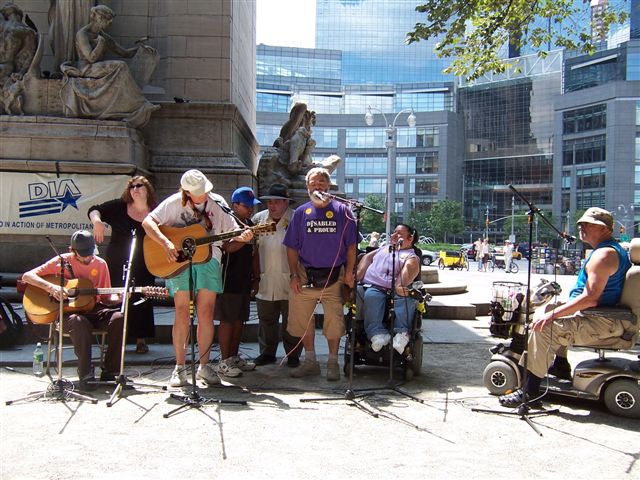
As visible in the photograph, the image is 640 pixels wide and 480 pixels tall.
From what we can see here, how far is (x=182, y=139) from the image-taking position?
11.6m

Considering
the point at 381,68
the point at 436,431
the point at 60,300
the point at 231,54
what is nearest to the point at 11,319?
the point at 60,300

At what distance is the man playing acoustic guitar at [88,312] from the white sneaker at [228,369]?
3.35ft

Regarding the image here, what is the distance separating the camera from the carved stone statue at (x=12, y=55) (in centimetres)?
1065

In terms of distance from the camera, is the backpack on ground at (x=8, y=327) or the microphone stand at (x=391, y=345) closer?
the microphone stand at (x=391, y=345)

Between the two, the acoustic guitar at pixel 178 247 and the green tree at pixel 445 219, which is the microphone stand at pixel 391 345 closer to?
the acoustic guitar at pixel 178 247

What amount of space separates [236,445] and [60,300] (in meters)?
2.21

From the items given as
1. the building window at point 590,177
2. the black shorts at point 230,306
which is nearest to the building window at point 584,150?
the building window at point 590,177

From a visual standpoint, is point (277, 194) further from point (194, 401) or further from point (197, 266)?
→ point (194, 401)

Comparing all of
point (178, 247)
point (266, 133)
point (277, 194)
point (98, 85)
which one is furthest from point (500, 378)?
point (266, 133)

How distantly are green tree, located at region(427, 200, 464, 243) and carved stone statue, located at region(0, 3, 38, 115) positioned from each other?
9296cm

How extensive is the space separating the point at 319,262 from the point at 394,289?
0.82m

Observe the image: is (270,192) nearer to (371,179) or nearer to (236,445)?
(236,445)

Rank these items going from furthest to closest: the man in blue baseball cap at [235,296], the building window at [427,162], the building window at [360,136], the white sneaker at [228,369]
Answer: the building window at [360,136], the building window at [427,162], the man in blue baseball cap at [235,296], the white sneaker at [228,369]

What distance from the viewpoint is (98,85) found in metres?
10.6
